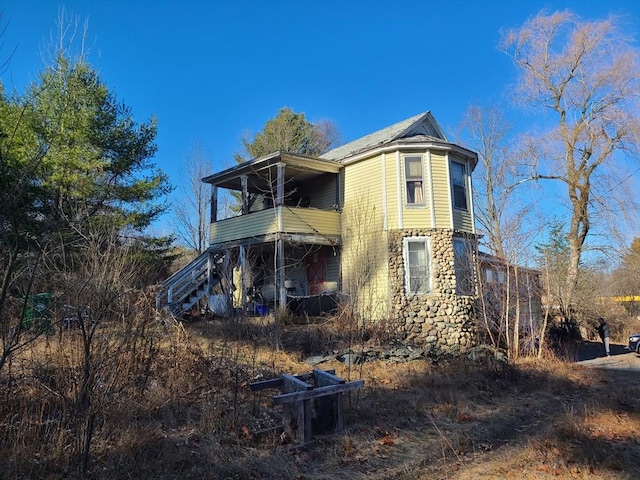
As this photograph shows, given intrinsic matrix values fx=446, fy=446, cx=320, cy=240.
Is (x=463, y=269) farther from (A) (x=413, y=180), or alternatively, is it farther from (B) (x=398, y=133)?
(B) (x=398, y=133)

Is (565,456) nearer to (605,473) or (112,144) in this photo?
(605,473)

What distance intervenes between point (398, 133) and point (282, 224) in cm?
575

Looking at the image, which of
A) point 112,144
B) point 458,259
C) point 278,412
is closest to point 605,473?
point 278,412

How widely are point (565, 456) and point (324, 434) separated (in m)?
3.14

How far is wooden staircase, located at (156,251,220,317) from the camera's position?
16.3 metres

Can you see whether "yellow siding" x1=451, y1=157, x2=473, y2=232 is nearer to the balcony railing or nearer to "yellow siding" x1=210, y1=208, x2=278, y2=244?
the balcony railing

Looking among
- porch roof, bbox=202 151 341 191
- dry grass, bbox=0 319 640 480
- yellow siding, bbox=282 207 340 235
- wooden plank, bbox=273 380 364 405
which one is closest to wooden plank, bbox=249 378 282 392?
dry grass, bbox=0 319 640 480

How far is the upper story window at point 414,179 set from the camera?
51.4 ft

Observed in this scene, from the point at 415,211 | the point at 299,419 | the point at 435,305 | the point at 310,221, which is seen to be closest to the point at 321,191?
the point at 310,221

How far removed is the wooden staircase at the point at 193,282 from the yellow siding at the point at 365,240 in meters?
5.19

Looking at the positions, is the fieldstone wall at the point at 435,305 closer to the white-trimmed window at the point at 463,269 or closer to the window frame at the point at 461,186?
the white-trimmed window at the point at 463,269

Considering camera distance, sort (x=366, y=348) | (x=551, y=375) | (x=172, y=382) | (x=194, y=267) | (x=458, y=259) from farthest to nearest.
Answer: (x=194, y=267) → (x=458, y=259) → (x=366, y=348) → (x=551, y=375) → (x=172, y=382)

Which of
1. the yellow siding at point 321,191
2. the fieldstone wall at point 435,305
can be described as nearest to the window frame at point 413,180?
the fieldstone wall at point 435,305

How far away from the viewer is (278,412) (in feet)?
23.5
